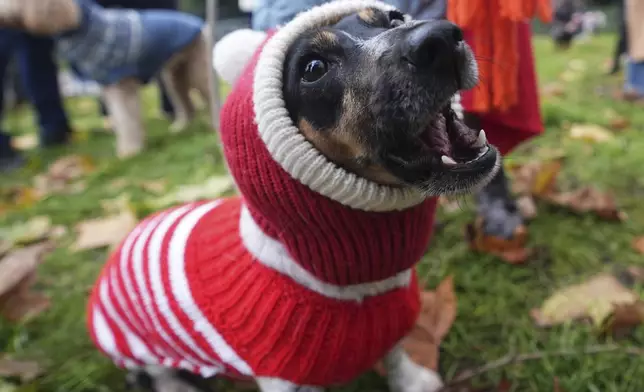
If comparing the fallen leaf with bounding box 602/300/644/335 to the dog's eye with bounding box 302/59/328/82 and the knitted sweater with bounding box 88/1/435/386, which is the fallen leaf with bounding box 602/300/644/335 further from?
the dog's eye with bounding box 302/59/328/82

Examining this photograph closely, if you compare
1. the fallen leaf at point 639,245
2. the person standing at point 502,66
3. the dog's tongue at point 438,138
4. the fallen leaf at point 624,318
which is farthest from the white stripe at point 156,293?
the fallen leaf at point 639,245

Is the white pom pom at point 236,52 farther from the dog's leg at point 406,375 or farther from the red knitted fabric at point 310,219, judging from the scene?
the dog's leg at point 406,375

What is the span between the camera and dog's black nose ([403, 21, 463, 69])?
0.65 m

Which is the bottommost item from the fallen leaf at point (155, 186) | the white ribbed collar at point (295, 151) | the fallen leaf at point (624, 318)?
the fallen leaf at point (155, 186)

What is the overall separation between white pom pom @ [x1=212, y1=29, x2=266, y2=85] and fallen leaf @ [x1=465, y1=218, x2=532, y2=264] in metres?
0.87

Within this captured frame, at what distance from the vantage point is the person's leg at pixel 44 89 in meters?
3.35

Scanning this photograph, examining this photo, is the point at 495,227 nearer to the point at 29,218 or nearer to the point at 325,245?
the point at 325,245

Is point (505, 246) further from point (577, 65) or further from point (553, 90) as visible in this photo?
point (577, 65)

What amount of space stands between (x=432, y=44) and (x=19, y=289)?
1255 millimetres

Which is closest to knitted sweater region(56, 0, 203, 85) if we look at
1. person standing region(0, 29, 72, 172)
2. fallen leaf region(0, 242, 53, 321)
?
person standing region(0, 29, 72, 172)

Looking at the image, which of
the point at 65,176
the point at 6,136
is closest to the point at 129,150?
the point at 65,176

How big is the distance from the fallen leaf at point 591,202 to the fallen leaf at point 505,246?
22 centimetres

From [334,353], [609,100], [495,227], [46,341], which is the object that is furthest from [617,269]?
[609,100]

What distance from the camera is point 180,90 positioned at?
3455 mm
